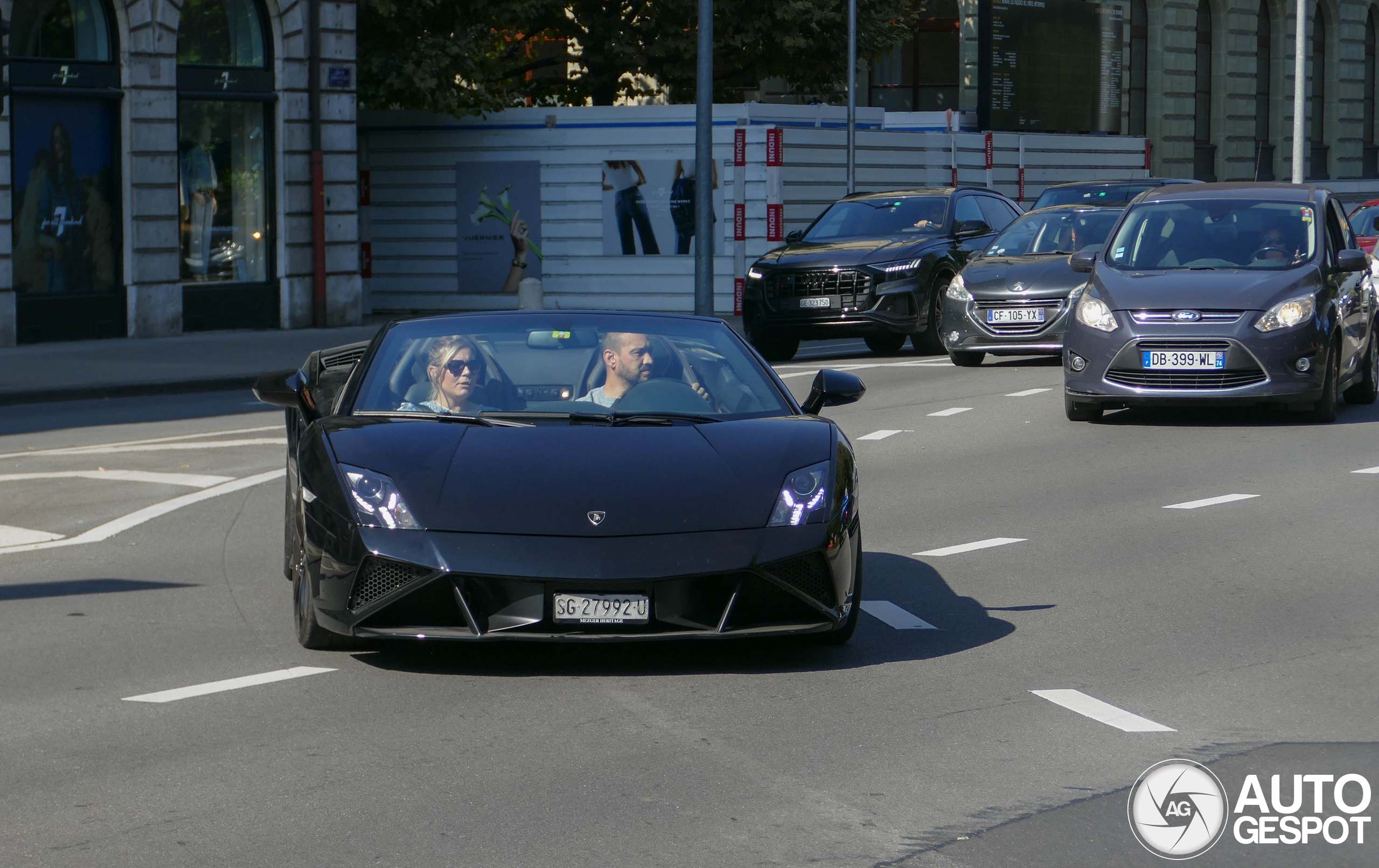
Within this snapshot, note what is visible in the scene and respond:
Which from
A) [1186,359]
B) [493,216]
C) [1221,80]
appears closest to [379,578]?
[1186,359]

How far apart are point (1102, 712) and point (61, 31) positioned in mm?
19974

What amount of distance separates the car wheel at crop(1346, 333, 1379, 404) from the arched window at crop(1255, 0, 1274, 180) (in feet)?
117

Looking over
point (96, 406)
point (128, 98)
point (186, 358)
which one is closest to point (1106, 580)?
point (96, 406)

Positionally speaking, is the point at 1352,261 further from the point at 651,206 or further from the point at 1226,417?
the point at 651,206

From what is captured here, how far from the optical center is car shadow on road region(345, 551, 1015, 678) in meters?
6.29

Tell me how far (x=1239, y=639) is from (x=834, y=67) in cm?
2750

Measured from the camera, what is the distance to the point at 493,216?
29.7m

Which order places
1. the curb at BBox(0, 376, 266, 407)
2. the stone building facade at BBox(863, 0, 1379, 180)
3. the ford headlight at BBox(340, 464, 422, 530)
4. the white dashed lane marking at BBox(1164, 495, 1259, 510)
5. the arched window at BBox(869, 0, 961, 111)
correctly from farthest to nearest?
1. the stone building facade at BBox(863, 0, 1379, 180)
2. the arched window at BBox(869, 0, 961, 111)
3. the curb at BBox(0, 376, 266, 407)
4. the white dashed lane marking at BBox(1164, 495, 1259, 510)
5. the ford headlight at BBox(340, 464, 422, 530)

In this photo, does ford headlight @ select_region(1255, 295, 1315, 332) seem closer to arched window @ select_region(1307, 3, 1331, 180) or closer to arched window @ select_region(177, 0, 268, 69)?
arched window @ select_region(177, 0, 268, 69)

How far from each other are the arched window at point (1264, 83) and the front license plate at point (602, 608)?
151ft

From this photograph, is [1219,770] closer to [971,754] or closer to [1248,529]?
[971,754]

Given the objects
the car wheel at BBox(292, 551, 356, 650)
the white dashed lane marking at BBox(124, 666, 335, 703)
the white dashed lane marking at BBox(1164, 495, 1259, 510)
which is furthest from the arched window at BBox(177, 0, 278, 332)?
the white dashed lane marking at BBox(124, 666, 335, 703)

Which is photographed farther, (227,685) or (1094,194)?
(1094,194)

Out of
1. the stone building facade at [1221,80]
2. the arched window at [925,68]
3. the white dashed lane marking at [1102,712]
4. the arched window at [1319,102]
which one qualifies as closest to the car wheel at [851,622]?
the white dashed lane marking at [1102,712]
